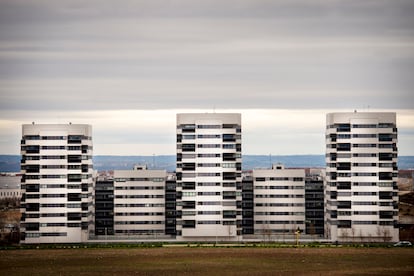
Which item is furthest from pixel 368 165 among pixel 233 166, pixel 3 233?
pixel 3 233

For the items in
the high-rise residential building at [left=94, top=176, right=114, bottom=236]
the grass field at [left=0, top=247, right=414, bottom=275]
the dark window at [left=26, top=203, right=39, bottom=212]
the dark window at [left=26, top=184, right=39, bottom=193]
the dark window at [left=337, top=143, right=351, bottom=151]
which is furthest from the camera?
the high-rise residential building at [left=94, top=176, right=114, bottom=236]

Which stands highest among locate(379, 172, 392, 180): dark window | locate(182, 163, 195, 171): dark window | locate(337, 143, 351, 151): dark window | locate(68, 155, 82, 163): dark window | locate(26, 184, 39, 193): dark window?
locate(337, 143, 351, 151): dark window

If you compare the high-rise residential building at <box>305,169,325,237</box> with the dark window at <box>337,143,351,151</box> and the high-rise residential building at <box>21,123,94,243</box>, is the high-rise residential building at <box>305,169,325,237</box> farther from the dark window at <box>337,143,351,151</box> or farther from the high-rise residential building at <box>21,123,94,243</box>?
the high-rise residential building at <box>21,123,94,243</box>

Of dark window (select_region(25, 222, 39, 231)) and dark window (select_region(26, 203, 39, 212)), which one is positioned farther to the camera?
dark window (select_region(26, 203, 39, 212))

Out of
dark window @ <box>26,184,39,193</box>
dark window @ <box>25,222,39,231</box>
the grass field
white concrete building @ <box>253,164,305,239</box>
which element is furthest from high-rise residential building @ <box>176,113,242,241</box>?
dark window @ <box>26,184,39,193</box>

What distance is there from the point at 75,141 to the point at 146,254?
85.8 feet

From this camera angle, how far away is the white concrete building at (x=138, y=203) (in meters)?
159

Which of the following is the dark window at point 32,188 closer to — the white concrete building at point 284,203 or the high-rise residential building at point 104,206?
the high-rise residential building at point 104,206

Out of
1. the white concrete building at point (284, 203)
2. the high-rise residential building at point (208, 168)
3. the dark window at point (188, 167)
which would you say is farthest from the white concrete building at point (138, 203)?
the white concrete building at point (284, 203)

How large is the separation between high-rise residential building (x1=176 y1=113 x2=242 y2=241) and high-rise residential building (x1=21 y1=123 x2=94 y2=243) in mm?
12993

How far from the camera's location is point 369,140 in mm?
154125

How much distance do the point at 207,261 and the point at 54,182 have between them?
3536cm

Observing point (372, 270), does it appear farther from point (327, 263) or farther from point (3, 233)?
point (3, 233)

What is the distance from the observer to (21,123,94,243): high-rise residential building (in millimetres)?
153625
